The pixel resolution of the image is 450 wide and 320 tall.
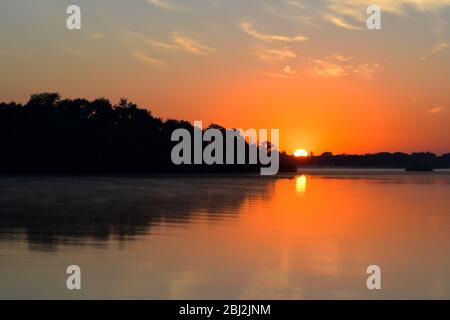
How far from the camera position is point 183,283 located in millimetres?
16469

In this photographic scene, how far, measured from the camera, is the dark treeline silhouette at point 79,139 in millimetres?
150250

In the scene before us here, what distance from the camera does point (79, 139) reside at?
541ft

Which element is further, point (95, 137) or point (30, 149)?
point (95, 137)

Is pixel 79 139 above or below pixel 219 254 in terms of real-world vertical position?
above

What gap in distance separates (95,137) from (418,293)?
160304mm

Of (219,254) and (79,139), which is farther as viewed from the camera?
(79,139)

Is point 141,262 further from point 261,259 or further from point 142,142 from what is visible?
point 142,142

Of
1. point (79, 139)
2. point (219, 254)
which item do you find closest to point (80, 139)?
point (79, 139)

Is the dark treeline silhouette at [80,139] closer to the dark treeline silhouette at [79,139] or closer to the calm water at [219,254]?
the dark treeline silhouette at [79,139]

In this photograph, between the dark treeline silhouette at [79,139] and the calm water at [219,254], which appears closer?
the calm water at [219,254]

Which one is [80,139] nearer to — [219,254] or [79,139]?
[79,139]

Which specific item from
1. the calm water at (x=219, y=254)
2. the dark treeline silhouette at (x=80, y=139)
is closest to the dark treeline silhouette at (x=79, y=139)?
the dark treeline silhouette at (x=80, y=139)

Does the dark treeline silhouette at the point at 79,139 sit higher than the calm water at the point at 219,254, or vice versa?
the dark treeline silhouette at the point at 79,139
